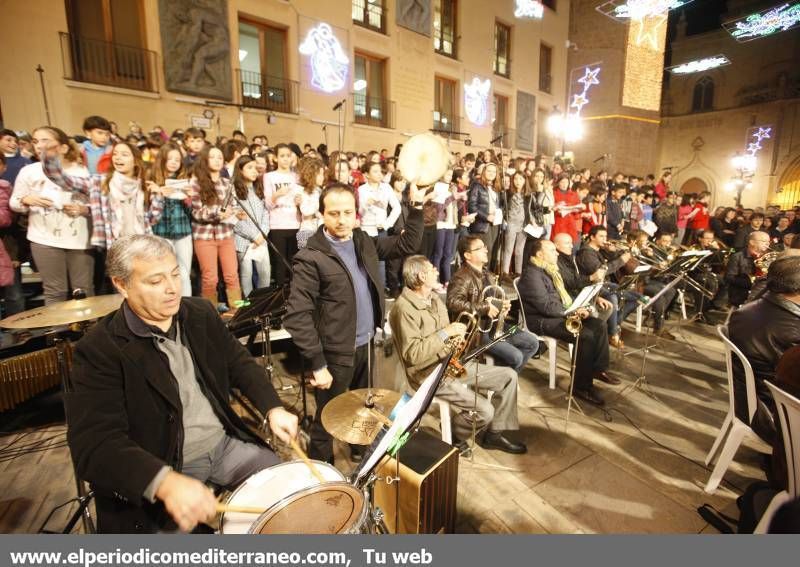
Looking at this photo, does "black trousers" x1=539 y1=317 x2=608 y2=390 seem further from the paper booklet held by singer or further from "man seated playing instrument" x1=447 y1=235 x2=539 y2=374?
the paper booklet held by singer

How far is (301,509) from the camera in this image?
1.41 m

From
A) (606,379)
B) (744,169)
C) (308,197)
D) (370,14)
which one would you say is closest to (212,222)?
(308,197)

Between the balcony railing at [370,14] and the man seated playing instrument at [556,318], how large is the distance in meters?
11.7

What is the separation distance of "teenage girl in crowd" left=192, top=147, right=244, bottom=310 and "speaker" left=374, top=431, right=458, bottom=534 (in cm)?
290

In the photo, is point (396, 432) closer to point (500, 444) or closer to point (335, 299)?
point (335, 299)

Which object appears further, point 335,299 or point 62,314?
point 335,299

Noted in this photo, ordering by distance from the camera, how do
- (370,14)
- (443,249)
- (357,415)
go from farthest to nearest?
(370,14)
(443,249)
(357,415)

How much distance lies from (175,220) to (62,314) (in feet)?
6.36

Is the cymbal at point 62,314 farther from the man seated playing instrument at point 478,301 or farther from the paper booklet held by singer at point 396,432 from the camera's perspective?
the man seated playing instrument at point 478,301

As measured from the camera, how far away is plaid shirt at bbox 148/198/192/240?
4.32 meters

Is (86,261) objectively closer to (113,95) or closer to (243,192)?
(243,192)

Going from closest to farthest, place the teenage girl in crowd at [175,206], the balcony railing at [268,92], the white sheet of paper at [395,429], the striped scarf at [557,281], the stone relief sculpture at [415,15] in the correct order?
1. the white sheet of paper at [395,429]
2. the teenage girl in crowd at [175,206]
3. the striped scarf at [557,281]
4. the balcony railing at [268,92]
5. the stone relief sculpture at [415,15]

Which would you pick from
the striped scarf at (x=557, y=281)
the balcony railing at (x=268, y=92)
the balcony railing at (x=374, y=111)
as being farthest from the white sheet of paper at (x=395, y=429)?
the balcony railing at (x=374, y=111)

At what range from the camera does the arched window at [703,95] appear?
25.5 metres
